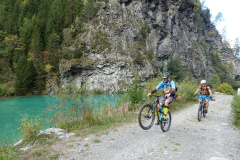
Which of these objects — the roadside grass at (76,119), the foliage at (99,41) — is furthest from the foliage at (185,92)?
the foliage at (99,41)

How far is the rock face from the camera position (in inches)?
1772

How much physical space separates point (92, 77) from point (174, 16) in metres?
42.1

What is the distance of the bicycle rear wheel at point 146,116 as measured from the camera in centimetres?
560

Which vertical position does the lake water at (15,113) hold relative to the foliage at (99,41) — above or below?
below

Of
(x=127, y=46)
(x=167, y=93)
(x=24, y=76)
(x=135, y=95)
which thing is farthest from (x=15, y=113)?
(x=127, y=46)

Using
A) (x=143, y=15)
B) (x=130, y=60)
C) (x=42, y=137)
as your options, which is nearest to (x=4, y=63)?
(x=130, y=60)

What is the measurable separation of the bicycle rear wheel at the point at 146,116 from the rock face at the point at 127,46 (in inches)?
1290

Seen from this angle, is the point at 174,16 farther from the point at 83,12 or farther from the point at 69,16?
the point at 69,16

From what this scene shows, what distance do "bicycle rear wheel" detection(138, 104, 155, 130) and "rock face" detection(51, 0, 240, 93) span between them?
108 feet

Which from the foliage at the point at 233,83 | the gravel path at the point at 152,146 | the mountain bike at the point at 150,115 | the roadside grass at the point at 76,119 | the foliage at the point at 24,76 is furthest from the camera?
the foliage at the point at 233,83

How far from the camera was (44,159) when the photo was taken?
12.7 feet

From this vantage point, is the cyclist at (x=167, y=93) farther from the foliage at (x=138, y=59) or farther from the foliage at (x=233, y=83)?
the foliage at (x=233, y=83)

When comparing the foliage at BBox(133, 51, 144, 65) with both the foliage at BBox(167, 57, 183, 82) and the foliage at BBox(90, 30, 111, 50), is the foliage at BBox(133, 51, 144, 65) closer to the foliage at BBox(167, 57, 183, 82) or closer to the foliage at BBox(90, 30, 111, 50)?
the foliage at BBox(90, 30, 111, 50)

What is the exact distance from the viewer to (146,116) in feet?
18.9
